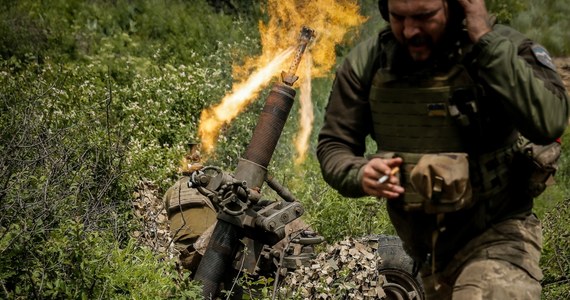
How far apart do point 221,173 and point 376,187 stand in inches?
141

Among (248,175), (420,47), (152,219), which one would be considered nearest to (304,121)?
(152,219)

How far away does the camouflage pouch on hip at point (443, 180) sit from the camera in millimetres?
4605

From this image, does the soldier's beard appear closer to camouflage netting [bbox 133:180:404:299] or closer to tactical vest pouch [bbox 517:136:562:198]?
tactical vest pouch [bbox 517:136:562:198]

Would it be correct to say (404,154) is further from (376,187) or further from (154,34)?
(154,34)

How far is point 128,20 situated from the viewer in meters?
18.6

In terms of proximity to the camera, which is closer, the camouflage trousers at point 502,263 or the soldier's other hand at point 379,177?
the soldier's other hand at point 379,177

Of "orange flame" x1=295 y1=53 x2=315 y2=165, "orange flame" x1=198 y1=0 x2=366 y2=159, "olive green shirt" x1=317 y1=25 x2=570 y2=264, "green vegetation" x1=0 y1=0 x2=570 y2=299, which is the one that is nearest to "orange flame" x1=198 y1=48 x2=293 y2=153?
"orange flame" x1=198 y1=0 x2=366 y2=159

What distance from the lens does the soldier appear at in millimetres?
4590

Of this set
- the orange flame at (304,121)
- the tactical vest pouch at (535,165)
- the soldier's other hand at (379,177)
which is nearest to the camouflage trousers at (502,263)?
the tactical vest pouch at (535,165)

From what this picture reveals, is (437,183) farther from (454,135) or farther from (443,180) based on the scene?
(454,135)

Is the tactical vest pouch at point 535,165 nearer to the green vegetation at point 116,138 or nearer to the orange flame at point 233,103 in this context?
the green vegetation at point 116,138

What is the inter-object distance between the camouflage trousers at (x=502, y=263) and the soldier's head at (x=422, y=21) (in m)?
0.86

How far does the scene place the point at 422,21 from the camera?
4629 mm

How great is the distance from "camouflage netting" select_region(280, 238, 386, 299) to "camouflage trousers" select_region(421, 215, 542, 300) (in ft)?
10.4
